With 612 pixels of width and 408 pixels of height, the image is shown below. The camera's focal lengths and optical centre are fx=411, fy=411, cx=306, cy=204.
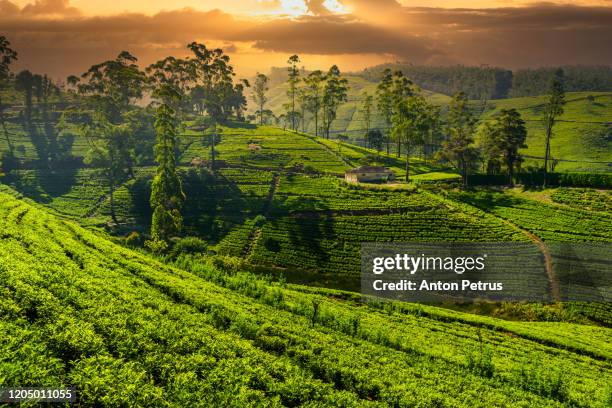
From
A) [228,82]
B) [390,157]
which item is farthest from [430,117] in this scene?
[228,82]

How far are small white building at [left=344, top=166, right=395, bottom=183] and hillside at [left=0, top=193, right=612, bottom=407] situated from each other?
211 feet

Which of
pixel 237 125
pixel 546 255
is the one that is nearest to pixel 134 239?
pixel 546 255

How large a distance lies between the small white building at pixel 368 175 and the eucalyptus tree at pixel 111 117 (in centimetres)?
5967

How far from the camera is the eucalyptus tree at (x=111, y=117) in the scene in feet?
356

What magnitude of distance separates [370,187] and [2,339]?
302ft

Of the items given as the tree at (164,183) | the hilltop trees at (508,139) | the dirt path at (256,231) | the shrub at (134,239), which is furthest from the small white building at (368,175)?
the shrub at (134,239)

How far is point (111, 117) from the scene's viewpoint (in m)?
134

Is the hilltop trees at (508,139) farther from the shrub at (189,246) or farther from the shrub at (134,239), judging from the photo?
the shrub at (134,239)

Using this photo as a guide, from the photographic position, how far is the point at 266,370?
77.7 feet

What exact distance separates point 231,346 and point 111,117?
5082 inches

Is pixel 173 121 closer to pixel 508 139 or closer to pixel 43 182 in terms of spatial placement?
pixel 43 182

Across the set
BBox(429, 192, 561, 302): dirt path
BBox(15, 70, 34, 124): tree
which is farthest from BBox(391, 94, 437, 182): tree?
BBox(15, 70, 34, 124): tree

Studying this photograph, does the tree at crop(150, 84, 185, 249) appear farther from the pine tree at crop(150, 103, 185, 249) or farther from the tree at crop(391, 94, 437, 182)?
the tree at crop(391, 94, 437, 182)

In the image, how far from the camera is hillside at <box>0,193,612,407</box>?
1923cm
